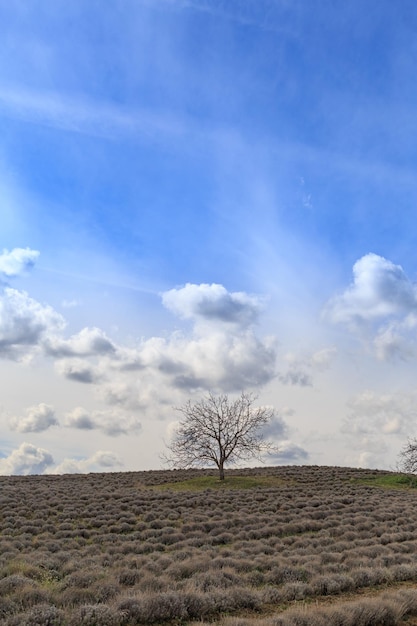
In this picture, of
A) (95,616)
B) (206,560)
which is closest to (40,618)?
(95,616)

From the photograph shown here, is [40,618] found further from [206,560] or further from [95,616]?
[206,560]

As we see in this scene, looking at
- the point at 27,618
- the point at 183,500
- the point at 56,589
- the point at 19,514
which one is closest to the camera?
the point at 27,618

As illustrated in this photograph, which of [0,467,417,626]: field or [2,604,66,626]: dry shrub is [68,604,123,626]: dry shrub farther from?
[2,604,66,626]: dry shrub

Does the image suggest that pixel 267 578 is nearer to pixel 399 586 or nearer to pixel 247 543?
pixel 399 586

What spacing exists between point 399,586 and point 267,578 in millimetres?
3209

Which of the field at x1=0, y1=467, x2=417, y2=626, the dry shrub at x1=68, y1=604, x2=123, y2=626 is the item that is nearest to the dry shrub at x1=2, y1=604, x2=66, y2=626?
the field at x1=0, y1=467, x2=417, y2=626

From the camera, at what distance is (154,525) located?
837 inches

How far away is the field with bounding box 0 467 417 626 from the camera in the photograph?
8992 millimetres

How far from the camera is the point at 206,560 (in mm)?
13453

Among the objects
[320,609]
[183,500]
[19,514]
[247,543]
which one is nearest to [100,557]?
[247,543]

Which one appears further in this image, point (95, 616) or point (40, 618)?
point (95, 616)

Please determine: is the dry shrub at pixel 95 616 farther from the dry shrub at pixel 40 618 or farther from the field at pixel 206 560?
the dry shrub at pixel 40 618

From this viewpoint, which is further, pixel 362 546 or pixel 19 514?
pixel 19 514

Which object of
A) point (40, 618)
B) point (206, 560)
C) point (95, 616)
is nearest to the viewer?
point (40, 618)
